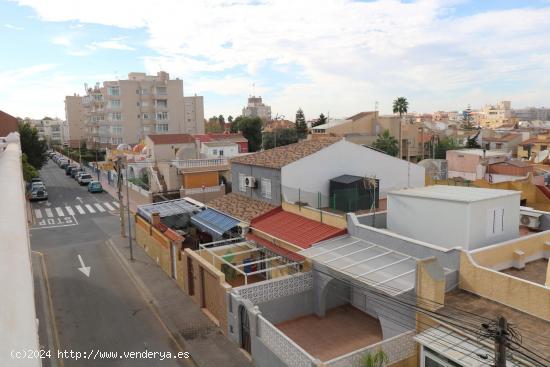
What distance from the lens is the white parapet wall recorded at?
3221mm

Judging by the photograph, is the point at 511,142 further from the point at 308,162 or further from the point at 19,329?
the point at 19,329

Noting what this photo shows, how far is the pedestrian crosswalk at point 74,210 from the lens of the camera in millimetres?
40062

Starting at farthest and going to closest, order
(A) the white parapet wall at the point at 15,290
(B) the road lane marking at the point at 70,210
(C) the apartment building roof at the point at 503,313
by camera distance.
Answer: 1. (B) the road lane marking at the point at 70,210
2. (C) the apartment building roof at the point at 503,313
3. (A) the white parapet wall at the point at 15,290

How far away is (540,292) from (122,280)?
63.2 feet

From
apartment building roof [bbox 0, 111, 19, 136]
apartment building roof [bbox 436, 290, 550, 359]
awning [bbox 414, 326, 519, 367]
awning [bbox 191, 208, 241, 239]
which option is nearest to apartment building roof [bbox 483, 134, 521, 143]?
awning [bbox 191, 208, 241, 239]

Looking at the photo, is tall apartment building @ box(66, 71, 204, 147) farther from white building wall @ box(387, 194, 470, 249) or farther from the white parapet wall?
the white parapet wall

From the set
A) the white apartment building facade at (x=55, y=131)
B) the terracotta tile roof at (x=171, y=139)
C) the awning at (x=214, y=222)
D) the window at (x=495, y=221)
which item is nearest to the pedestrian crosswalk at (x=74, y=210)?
the terracotta tile roof at (x=171, y=139)

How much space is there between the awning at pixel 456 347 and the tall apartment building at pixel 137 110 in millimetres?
82025

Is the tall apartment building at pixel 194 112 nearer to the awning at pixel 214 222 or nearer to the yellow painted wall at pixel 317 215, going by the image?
the awning at pixel 214 222

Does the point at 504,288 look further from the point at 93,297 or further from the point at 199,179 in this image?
the point at 199,179

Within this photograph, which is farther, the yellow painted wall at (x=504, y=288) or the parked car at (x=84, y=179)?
the parked car at (x=84, y=179)

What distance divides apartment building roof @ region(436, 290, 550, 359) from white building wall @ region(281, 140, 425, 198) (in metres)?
10.7

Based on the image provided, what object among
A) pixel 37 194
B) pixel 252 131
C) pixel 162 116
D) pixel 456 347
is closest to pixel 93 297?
pixel 456 347

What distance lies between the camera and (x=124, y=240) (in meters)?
30.5
